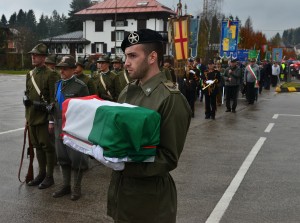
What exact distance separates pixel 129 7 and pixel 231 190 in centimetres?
6478

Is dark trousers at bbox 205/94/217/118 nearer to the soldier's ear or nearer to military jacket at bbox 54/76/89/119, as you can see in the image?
military jacket at bbox 54/76/89/119

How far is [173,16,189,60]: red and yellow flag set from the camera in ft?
38.7

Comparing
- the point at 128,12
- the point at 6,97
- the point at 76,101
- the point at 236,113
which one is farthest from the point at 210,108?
the point at 128,12

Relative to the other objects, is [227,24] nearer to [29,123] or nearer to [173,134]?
[29,123]

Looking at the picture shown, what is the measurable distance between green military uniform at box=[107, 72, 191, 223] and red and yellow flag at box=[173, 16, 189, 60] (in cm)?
931

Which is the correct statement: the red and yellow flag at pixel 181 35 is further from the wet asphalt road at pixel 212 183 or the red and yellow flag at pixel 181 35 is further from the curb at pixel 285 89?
the curb at pixel 285 89

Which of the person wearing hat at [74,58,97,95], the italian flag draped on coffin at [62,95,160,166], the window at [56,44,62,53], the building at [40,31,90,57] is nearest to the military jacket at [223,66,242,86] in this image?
the person wearing hat at [74,58,97,95]

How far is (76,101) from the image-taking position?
8.83 ft

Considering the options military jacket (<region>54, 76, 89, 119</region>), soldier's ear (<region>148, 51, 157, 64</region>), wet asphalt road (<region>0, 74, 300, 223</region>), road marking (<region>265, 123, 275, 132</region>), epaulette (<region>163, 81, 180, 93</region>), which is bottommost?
road marking (<region>265, 123, 275, 132</region>)

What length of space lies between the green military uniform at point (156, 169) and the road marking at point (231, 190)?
8.17 ft

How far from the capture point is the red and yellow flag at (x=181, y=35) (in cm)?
1180

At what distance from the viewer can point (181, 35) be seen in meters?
11.9

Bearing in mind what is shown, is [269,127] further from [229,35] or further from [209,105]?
[229,35]

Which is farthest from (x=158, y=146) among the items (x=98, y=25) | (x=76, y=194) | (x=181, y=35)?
(x=98, y=25)
